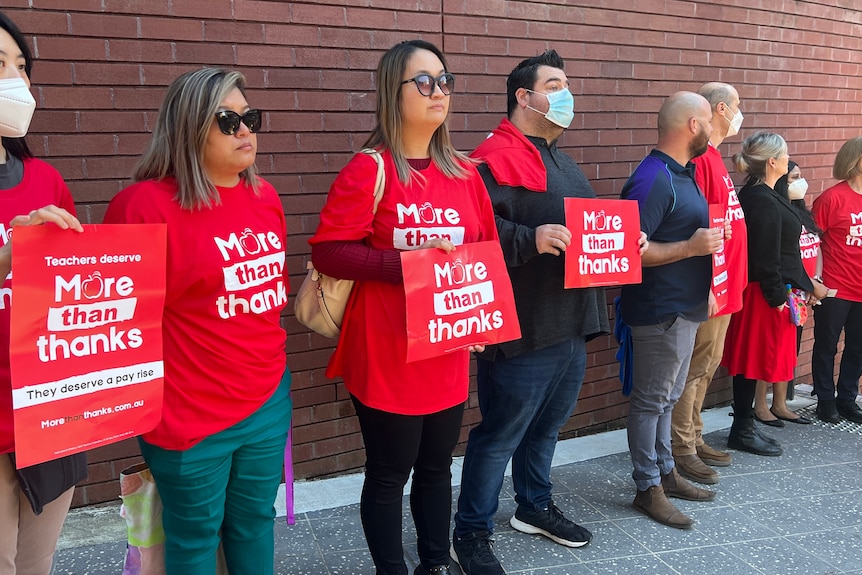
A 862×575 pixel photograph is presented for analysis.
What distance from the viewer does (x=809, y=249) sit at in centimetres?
516

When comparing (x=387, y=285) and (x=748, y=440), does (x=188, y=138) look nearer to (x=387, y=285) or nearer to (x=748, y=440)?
(x=387, y=285)

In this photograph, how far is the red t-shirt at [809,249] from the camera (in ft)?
16.8

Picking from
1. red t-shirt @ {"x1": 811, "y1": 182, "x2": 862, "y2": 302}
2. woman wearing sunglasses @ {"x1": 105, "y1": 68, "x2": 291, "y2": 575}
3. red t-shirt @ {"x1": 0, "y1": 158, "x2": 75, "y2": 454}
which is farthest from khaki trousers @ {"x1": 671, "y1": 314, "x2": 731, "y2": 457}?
red t-shirt @ {"x1": 0, "y1": 158, "x2": 75, "y2": 454}

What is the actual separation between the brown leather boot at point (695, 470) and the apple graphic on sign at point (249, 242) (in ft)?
10.3

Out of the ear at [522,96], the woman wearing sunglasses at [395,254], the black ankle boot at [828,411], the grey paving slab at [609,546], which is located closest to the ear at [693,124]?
the ear at [522,96]

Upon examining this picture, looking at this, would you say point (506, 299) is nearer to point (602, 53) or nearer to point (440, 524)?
point (440, 524)

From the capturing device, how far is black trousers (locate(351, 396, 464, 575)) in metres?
2.64

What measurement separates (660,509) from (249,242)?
105 inches

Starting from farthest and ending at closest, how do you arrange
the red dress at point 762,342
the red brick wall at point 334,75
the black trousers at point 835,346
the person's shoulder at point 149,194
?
the black trousers at point 835,346 → the red dress at point 762,342 → the red brick wall at point 334,75 → the person's shoulder at point 149,194

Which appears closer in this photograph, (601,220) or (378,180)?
(378,180)

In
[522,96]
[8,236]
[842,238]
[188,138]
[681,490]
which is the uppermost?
[522,96]

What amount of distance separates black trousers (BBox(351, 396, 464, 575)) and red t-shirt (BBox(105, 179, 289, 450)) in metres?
0.54

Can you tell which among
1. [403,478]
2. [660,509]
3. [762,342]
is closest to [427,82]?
[403,478]

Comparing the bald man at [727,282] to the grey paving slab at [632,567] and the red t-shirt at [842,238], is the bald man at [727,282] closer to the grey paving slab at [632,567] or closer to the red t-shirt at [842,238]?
the grey paving slab at [632,567]
